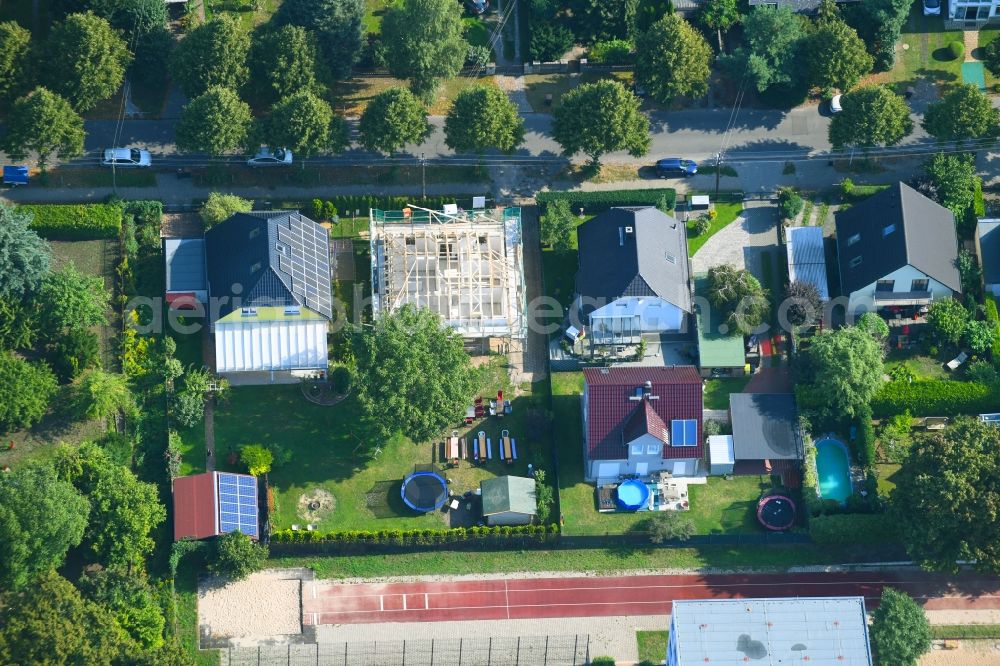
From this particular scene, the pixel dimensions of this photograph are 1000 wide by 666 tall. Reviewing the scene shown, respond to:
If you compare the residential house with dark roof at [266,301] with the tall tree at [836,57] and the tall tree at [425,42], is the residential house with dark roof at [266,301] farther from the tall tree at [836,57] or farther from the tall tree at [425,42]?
the tall tree at [836,57]

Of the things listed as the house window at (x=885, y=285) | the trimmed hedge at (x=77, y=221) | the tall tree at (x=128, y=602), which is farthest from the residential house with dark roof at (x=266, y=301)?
the house window at (x=885, y=285)

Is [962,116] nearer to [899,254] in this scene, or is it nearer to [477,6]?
[899,254]

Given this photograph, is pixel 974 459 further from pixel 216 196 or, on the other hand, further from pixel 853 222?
pixel 216 196

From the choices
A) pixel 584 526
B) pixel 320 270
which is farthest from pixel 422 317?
pixel 584 526

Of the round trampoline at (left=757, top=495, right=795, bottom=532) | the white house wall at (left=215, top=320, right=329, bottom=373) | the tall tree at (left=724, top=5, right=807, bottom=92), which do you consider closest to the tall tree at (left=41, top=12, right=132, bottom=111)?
the white house wall at (left=215, top=320, right=329, bottom=373)

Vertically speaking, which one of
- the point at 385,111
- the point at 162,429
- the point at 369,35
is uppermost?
the point at 369,35

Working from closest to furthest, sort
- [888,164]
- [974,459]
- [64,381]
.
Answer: [974,459], [64,381], [888,164]
